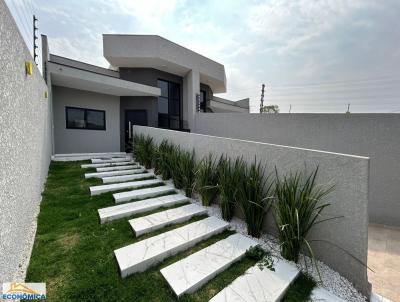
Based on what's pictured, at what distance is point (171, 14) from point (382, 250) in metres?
9.40

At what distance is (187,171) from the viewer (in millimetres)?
4781

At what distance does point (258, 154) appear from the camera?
348cm

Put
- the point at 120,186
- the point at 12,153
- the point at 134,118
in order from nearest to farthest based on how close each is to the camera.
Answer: the point at 12,153
the point at 120,186
the point at 134,118

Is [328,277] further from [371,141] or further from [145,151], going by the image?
[145,151]

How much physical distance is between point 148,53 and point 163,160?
7256 mm

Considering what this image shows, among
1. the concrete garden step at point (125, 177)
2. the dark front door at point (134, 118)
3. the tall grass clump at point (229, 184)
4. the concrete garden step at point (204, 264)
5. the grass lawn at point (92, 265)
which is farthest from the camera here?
the dark front door at point (134, 118)

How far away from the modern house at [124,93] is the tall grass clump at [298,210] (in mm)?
8989

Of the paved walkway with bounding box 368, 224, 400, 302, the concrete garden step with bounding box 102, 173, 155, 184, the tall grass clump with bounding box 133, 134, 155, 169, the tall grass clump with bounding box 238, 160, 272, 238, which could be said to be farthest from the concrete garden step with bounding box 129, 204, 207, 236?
the tall grass clump with bounding box 133, 134, 155, 169

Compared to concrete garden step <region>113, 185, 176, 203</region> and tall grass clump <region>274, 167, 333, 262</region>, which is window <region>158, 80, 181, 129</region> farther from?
tall grass clump <region>274, 167, 333, 262</region>

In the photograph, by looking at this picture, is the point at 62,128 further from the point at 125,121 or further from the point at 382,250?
the point at 382,250

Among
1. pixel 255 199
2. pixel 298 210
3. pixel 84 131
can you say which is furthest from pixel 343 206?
pixel 84 131

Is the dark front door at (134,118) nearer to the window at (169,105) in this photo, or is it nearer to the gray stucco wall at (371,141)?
the window at (169,105)

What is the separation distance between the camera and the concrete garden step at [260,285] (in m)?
2.04

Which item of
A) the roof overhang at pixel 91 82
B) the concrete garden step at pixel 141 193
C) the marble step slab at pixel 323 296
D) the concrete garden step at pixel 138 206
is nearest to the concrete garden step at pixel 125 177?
the concrete garden step at pixel 141 193
